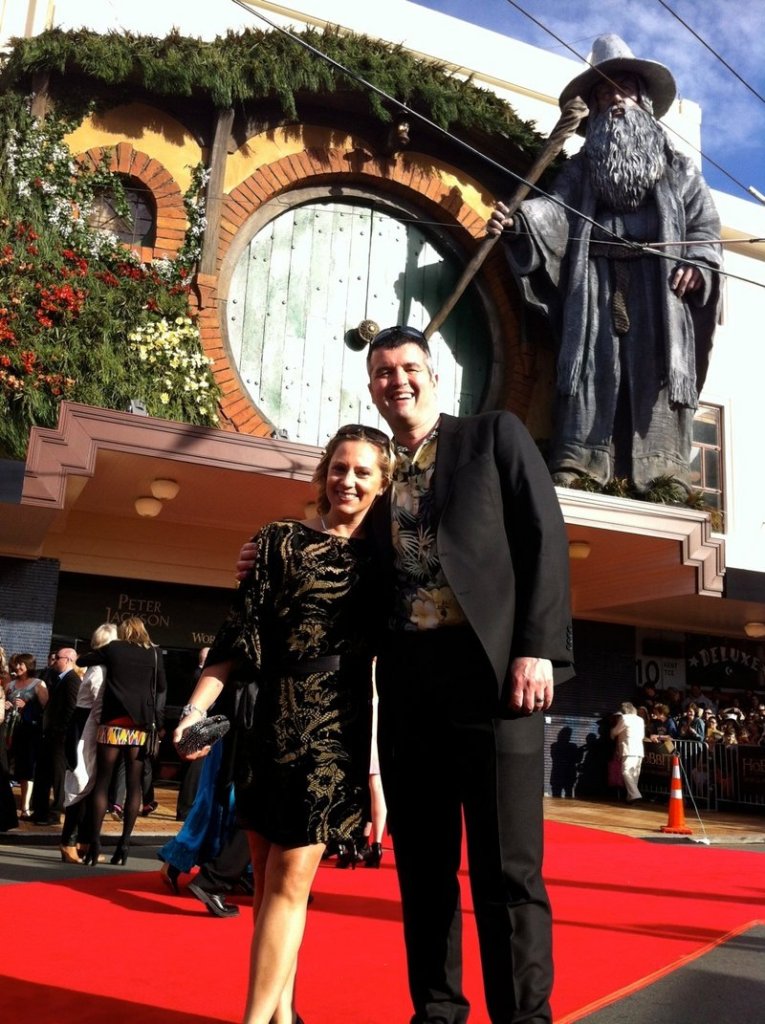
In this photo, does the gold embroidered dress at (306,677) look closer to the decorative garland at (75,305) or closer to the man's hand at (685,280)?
the decorative garland at (75,305)

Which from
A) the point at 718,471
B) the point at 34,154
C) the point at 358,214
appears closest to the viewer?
the point at 34,154

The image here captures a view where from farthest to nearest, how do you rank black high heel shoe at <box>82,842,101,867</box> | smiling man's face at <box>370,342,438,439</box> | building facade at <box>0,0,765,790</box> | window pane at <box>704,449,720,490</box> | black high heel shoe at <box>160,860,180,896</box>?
window pane at <box>704,449,720,490</box> < building facade at <box>0,0,765,790</box> < black high heel shoe at <box>82,842,101,867</box> < black high heel shoe at <box>160,860,180,896</box> < smiling man's face at <box>370,342,438,439</box>

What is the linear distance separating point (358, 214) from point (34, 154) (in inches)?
163

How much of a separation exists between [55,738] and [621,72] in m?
11.0

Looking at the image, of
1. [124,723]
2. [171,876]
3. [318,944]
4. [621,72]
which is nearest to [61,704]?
[124,723]

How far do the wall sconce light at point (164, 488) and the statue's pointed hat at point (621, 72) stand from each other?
7565 millimetres

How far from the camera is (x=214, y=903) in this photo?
4988 millimetres

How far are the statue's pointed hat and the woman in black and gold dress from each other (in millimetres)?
12418

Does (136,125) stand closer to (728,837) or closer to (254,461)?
(254,461)

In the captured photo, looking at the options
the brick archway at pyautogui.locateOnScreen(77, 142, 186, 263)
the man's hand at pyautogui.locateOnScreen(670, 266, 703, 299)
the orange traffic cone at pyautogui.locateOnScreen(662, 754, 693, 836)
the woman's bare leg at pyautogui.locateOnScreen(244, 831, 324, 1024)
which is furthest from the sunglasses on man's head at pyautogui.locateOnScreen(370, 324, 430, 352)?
the man's hand at pyautogui.locateOnScreen(670, 266, 703, 299)

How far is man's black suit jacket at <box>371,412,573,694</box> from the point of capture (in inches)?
104

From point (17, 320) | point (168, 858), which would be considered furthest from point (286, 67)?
point (168, 858)

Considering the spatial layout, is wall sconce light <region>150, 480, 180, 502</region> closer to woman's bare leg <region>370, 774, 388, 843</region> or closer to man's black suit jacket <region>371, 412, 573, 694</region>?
woman's bare leg <region>370, 774, 388, 843</region>

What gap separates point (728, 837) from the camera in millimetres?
10539
